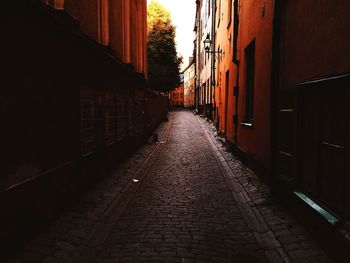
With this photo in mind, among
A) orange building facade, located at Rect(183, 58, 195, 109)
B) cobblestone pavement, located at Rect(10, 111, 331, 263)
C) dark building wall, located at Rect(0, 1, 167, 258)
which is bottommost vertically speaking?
cobblestone pavement, located at Rect(10, 111, 331, 263)

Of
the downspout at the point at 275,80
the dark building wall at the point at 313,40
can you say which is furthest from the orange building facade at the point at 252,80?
the dark building wall at the point at 313,40

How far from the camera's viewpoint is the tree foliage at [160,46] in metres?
36.0

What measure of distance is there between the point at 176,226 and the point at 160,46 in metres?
32.8

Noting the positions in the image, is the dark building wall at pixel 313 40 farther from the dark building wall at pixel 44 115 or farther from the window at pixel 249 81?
the window at pixel 249 81

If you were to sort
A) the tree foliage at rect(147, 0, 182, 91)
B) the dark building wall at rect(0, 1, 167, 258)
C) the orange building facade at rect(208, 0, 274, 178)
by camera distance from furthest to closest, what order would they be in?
the tree foliage at rect(147, 0, 182, 91), the orange building facade at rect(208, 0, 274, 178), the dark building wall at rect(0, 1, 167, 258)

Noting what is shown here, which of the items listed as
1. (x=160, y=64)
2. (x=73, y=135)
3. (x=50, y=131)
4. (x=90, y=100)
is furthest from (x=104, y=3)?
(x=160, y=64)

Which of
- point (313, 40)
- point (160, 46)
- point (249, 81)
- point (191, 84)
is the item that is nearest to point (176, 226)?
point (313, 40)

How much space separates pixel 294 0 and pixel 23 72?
414 centimetres

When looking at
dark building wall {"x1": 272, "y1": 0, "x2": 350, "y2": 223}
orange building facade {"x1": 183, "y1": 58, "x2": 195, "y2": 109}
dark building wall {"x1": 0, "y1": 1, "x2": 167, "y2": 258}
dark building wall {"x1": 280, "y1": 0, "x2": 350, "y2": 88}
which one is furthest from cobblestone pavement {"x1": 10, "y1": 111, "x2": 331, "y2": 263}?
orange building facade {"x1": 183, "y1": 58, "x2": 195, "y2": 109}

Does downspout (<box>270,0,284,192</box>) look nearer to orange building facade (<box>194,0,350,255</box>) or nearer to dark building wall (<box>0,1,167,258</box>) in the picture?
orange building facade (<box>194,0,350,255</box>)

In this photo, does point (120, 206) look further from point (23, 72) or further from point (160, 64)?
point (160, 64)

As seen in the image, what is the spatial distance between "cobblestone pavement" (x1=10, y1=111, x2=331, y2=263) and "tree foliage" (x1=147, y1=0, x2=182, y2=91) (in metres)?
29.1

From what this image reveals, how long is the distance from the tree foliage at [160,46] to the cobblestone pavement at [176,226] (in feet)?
95.4

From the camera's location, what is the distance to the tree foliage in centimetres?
3603
